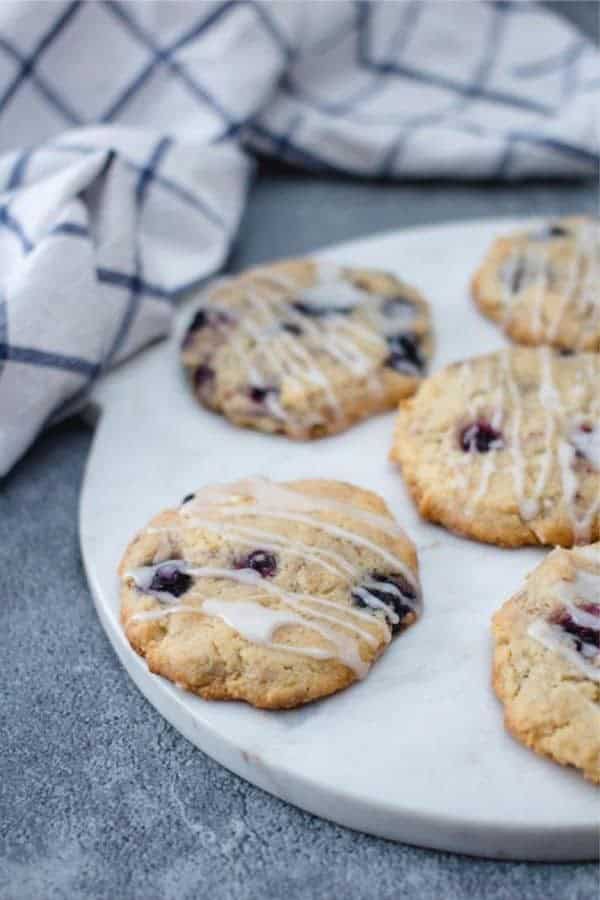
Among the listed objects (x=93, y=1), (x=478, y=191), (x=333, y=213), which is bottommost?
(x=478, y=191)

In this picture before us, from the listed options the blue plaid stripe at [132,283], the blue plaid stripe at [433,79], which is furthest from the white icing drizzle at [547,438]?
the blue plaid stripe at [433,79]

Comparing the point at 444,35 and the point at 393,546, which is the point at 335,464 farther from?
the point at 444,35

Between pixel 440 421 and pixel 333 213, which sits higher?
pixel 440 421

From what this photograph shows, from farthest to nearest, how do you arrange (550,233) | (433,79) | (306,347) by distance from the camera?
1. (433,79)
2. (550,233)
3. (306,347)

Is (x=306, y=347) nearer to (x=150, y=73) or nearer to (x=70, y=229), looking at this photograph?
(x=70, y=229)

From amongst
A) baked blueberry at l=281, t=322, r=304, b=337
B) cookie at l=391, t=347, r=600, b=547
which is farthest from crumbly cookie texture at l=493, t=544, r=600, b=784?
baked blueberry at l=281, t=322, r=304, b=337

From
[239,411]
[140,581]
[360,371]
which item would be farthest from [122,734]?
[360,371]

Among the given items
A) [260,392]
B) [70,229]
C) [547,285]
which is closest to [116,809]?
[260,392]
